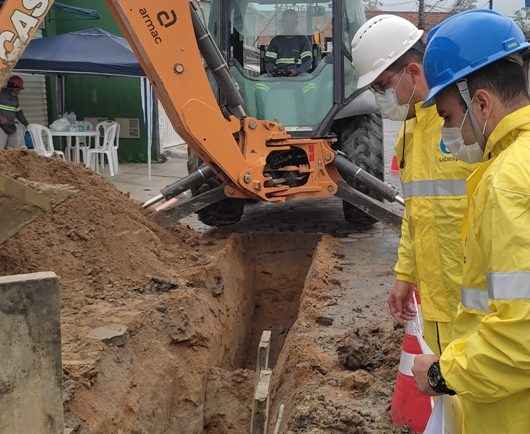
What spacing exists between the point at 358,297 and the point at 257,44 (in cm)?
344

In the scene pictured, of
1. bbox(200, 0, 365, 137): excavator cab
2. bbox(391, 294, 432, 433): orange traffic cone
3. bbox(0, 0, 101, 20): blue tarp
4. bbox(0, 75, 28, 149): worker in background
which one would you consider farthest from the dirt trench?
bbox(0, 0, 101, 20): blue tarp

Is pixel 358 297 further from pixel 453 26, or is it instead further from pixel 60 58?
pixel 60 58

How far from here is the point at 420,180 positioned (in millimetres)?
3285

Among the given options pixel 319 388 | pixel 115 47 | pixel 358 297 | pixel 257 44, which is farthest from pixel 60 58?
pixel 319 388

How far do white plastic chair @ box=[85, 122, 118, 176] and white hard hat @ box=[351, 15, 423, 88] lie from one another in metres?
10.9

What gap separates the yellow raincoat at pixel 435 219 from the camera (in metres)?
3.14

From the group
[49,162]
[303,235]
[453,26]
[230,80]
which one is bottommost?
[303,235]

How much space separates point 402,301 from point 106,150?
11.2 metres

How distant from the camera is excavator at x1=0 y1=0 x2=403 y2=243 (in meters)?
6.56

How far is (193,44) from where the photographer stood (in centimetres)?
661

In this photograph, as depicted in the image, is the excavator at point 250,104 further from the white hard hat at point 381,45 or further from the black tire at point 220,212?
the white hard hat at point 381,45

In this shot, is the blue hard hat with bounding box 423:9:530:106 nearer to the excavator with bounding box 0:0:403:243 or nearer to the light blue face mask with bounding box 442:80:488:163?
the light blue face mask with bounding box 442:80:488:163

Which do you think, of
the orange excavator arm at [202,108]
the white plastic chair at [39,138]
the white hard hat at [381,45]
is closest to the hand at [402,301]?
the white hard hat at [381,45]

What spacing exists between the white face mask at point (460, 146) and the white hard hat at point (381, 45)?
4.01 ft
